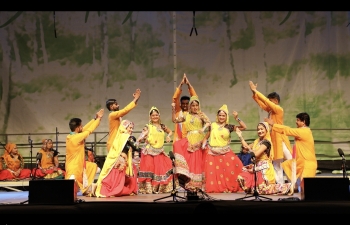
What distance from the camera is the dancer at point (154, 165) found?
339 inches

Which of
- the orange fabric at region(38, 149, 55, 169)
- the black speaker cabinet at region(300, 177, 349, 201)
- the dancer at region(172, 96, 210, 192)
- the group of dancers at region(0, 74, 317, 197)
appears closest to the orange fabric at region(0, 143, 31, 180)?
the orange fabric at region(38, 149, 55, 169)

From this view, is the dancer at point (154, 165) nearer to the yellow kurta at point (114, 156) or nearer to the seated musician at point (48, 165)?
the yellow kurta at point (114, 156)

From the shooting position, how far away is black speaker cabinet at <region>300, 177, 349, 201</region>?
6082mm

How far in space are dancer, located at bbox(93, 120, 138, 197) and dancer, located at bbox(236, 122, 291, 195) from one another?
1626mm

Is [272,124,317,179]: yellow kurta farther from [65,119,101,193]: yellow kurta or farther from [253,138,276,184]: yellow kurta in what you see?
[65,119,101,193]: yellow kurta

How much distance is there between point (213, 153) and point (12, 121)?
4.89 meters

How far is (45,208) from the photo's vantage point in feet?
19.2

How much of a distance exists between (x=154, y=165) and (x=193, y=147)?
2.31 feet

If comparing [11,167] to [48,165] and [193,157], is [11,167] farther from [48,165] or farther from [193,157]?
[193,157]

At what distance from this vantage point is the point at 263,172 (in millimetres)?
7996

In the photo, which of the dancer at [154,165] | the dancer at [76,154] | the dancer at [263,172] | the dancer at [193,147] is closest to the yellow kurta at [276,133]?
the dancer at [263,172]

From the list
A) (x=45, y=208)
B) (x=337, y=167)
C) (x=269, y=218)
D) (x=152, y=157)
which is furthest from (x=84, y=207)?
(x=337, y=167)

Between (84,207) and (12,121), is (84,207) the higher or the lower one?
the lower one
